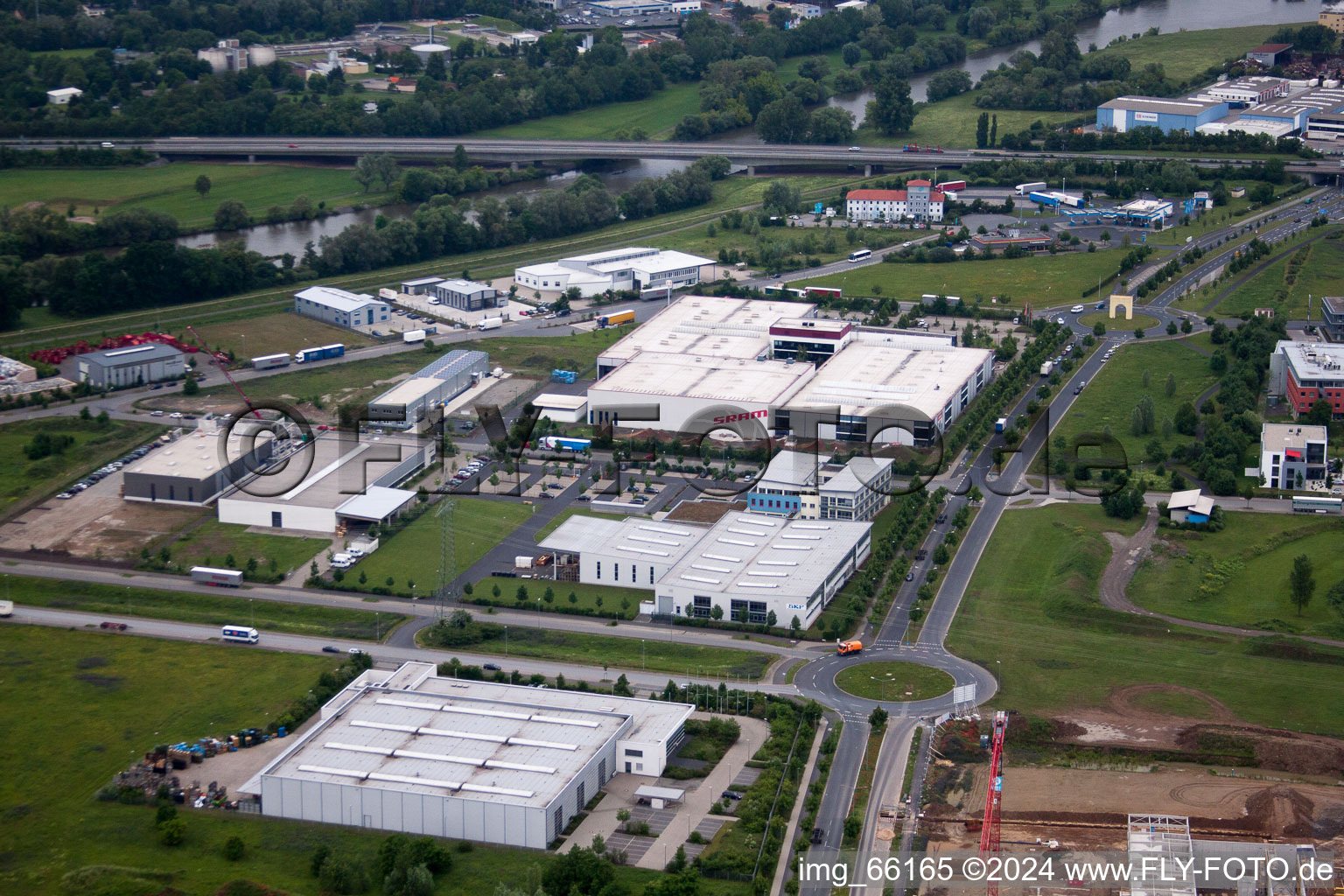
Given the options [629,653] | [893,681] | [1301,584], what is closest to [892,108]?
[1301,584]

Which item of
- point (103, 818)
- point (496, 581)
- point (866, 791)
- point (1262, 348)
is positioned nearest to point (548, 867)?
point (866, 791)

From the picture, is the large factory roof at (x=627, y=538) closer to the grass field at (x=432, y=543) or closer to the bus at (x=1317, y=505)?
the grass field at (x=432, y=543)

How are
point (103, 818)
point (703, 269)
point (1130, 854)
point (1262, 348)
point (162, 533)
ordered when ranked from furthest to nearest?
point (703, 269), point (1262, 348), point (162, 533), point (103, 818), point (1130, 854)

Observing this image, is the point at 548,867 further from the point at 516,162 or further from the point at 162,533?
the point at 516,162

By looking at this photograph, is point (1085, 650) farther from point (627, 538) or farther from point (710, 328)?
point (710, 328)

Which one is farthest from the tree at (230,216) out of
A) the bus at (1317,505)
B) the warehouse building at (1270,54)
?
the warehouse building at (1270,54)

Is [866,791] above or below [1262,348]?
below
